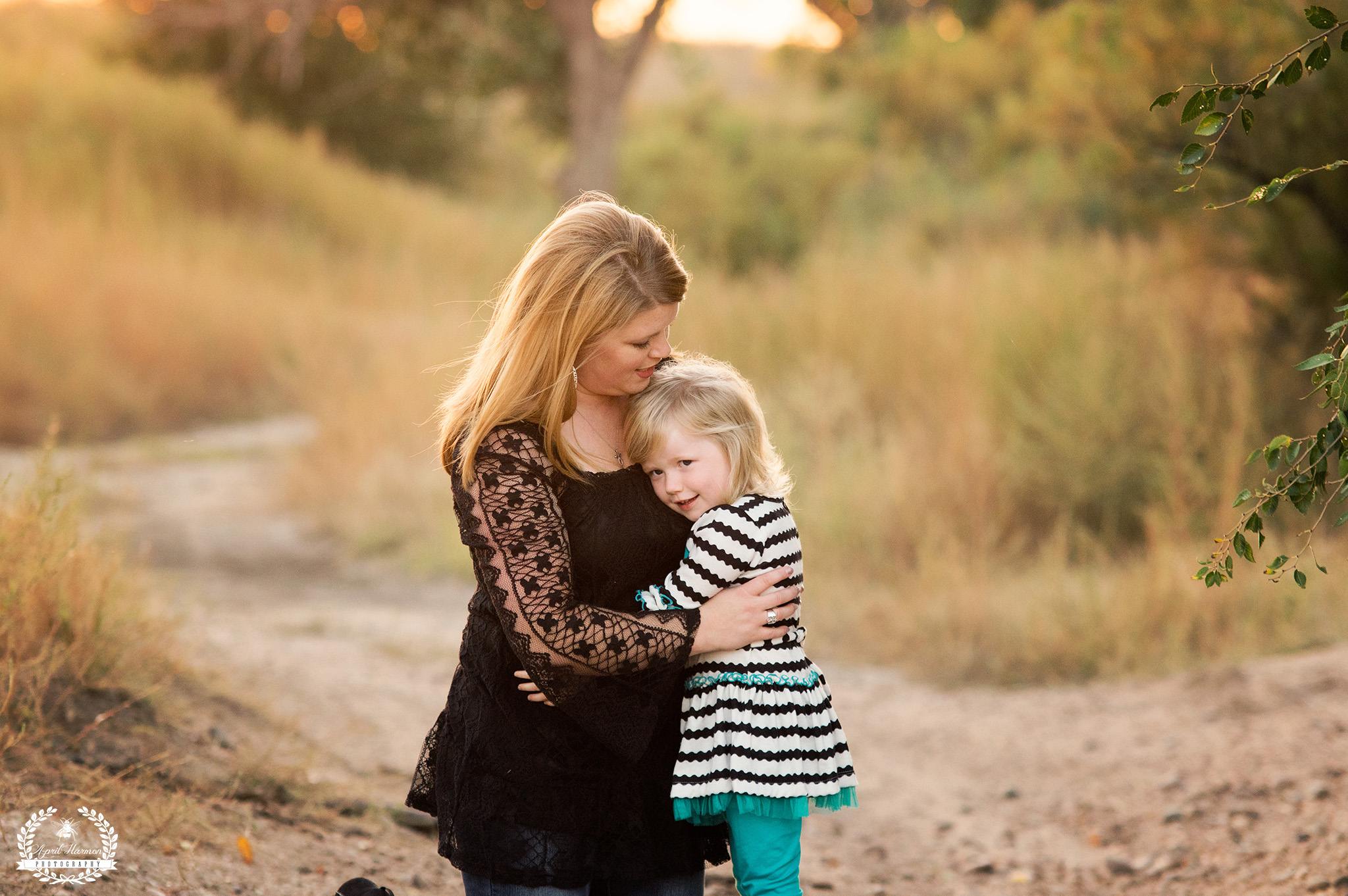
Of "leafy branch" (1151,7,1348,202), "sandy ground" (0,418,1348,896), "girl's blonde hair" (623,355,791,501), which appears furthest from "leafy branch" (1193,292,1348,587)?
"sandy ground" (0,418,1348,896)

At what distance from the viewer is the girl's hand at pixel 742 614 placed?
7.01ft

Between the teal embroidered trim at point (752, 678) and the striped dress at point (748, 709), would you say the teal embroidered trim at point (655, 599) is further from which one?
the teal embroidered trim at point (752, 678)

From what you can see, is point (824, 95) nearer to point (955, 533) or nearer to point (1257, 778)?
point (955, 533)

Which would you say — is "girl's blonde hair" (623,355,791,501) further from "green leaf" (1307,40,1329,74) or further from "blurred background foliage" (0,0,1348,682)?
"blurred background foliage" (0,0,1348,682)

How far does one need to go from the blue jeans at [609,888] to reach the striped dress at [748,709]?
0.15 metres

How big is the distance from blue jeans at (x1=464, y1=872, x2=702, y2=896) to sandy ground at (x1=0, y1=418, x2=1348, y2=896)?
807 millimetres

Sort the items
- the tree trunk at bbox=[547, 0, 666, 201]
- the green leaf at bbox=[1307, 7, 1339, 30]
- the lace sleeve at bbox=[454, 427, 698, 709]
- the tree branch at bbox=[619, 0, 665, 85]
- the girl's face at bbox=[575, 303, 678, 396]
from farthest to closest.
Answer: the tree branch at bbox=[619, 0, 665, 85] < the tree trunk at bbox=[547, 0, 666, 201] < the girl's face at bbox=[575, 303, 678, 396] < the lace sleeve at bbox=[454, 427, 698, 709] < the green leaf at bbox=[1307, 7, 1339, 30]

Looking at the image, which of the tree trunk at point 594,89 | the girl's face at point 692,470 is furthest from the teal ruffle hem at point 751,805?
the tree trunk at point 594,89

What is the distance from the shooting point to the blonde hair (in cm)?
224

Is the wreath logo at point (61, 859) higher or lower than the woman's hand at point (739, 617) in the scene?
lower

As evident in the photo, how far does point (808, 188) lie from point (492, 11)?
440 cm

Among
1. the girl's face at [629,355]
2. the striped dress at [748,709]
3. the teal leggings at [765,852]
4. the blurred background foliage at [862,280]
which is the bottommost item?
the teal leggings at [765,852]

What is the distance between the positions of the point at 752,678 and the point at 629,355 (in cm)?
69

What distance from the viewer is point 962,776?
13.9 feet
